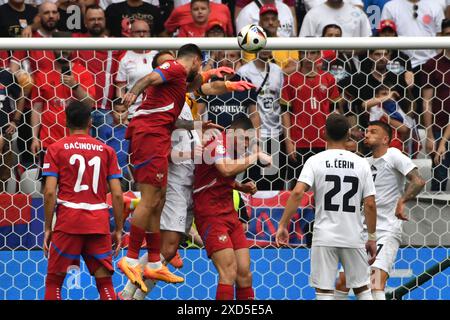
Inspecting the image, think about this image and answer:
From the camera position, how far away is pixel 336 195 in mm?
9750

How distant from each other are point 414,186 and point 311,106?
123 centimetres

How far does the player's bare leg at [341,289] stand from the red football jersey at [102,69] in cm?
242

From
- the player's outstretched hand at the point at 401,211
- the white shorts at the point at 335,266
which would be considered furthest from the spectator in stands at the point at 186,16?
the white shorts at the point at 335,266

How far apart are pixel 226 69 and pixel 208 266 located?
1.93 meters

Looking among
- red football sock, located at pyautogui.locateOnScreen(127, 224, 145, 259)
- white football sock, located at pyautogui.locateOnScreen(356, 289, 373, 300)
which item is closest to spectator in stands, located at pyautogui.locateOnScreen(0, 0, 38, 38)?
red football sock, located at pyautogui.locateOnScreen(127, 224, 145, 259)

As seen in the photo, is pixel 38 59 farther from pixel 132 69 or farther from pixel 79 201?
pixel 79 201

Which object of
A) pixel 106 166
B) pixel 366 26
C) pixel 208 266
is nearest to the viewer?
pixel 106 166

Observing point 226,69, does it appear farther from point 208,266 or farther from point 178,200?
point 208,266

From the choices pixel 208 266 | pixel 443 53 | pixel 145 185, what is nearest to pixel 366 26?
pixel 443 53

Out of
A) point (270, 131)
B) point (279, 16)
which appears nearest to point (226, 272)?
point (270, 131)

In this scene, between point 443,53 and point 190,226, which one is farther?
point 443,53

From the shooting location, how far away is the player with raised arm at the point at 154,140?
32.3ft

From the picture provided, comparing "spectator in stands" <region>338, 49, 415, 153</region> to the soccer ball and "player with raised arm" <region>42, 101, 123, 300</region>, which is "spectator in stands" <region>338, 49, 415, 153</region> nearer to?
the soccer ball

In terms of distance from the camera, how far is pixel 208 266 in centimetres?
1122
